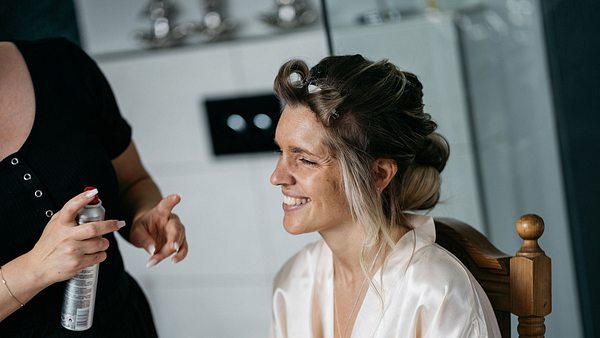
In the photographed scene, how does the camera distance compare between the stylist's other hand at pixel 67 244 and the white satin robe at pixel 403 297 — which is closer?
the stylist's other hand at pixel 67 244

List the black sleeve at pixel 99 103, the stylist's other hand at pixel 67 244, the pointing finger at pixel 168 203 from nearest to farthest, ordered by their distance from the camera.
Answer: the stylist's other hand at pixel 67 244, the pointing finger at pixel 168 203, the black sleeve at pixel 99 103

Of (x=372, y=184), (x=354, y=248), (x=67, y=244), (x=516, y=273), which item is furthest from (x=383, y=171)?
(x=67, y=244)

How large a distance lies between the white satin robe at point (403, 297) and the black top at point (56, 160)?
34cm

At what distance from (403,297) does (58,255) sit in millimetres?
562

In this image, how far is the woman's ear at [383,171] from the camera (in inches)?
55.9

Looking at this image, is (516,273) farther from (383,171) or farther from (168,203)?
(168,203)

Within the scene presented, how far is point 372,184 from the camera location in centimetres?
141

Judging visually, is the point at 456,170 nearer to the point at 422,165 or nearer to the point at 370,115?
the point at 422,165

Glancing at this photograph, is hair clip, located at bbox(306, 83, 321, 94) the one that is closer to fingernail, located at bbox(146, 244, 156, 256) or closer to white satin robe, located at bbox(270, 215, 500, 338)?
white satin robe, located at bbox(270, 215, 500, 338)

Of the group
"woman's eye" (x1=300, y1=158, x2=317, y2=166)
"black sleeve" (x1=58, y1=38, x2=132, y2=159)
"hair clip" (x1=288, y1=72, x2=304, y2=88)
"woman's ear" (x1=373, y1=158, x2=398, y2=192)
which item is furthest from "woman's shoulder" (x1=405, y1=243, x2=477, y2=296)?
"black sleeve" (x1=58, y1=38, x2=132, y2=159)

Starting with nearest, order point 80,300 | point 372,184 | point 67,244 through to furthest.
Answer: point 67,244 < point 80,300 < point 372,184

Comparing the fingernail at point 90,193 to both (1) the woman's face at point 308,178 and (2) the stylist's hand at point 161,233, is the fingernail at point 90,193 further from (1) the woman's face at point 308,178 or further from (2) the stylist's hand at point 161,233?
(1) the woman's face at point 308,178

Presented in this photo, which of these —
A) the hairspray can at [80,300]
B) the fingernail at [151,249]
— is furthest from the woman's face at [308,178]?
the hairspray can at [80,300]

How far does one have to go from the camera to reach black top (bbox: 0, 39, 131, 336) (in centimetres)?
137
